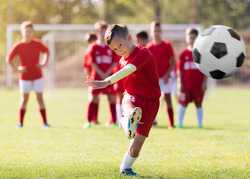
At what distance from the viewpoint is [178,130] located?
44.4 feet

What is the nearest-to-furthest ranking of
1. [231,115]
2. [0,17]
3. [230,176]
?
1. [230,176]
2. [231,115]
3. [0,17]

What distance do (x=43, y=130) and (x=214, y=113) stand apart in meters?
7.07

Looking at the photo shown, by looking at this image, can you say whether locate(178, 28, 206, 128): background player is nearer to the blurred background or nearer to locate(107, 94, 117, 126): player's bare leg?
locate(107, 94, 117, 126): player's bare leg

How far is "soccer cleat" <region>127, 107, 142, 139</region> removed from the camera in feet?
26.0

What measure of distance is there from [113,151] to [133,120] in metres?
2.39

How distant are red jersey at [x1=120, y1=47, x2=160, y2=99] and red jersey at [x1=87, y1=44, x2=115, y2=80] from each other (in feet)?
21.0

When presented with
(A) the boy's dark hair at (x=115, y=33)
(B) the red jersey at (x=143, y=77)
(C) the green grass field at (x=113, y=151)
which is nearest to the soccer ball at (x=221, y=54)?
(C) the green grass field at (x=113, y=151)

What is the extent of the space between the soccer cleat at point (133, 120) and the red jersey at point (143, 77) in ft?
0.86

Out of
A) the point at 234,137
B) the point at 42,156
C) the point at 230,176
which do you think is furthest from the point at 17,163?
the point at 234,137

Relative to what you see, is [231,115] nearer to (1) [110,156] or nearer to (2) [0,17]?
(1) [110,156]

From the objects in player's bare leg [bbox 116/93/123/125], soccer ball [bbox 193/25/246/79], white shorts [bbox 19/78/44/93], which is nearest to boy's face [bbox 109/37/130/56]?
soccer ball [bbox 193/25/246/79]

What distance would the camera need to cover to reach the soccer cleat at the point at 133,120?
7930 mm

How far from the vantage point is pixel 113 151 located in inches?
403

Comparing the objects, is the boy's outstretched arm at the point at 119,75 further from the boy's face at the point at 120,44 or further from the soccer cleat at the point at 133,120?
the soccer cleat at the point at 133,120
